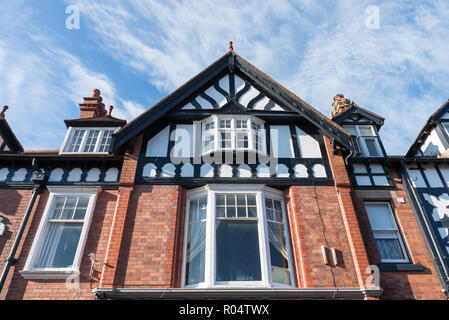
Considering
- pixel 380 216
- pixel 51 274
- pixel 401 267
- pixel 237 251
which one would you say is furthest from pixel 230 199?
pixel 51 274

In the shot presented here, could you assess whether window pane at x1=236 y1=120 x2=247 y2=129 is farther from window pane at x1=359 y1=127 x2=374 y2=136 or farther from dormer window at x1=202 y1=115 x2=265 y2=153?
window pane at x1=359 y1=127 x2=374 y2=136

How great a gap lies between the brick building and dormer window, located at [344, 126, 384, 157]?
0.23 ft

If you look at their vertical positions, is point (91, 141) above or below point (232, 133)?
above

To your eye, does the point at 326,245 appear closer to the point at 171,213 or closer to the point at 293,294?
the point at 293,294

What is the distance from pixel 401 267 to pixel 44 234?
33.5 feet

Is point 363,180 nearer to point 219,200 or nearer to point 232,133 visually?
point 232,133

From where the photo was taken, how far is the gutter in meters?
8.16

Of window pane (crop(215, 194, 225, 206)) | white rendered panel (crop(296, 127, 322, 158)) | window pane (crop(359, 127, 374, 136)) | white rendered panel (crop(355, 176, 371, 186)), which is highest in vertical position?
window pane (crop(359, 127, 374, 136))

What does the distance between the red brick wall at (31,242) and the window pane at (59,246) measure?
15.7 inches

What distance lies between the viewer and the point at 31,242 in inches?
377

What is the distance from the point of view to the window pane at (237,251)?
Result: 29.4 feet

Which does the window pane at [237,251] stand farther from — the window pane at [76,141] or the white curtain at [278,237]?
the window pane at [76,141]

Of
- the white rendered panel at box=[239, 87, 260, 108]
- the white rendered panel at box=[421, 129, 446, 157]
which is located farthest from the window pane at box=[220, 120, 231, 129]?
the white rendered panel at box=[421, 129, 446, 157]

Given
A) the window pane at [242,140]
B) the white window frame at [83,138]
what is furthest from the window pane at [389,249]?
the white window frame at [83,138]
